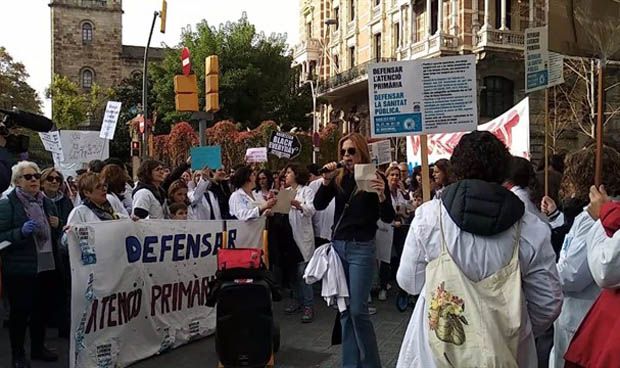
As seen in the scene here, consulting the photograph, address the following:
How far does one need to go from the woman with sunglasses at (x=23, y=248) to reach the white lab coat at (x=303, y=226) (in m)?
3.36

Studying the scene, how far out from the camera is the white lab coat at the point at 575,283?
3355mm

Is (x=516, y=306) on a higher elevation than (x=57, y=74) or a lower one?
lower

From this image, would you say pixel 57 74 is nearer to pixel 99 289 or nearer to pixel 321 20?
pixel 321 20

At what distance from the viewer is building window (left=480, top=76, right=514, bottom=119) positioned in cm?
3597

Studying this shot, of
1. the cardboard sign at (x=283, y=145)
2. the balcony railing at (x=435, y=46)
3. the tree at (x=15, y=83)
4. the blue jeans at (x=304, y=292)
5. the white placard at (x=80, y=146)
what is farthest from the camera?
the tree at (x=15, y=83)

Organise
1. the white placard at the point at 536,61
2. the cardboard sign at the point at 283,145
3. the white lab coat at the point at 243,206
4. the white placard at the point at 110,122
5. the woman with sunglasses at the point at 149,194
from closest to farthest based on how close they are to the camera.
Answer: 1. the woman with sunglasses at the point at 149,194
2. the white placard at the point at 536,61
3. the white lab coat at the point at 243,206
4. the white placard at the point at 110,122
5. the cardboard sign at the point at 283,145

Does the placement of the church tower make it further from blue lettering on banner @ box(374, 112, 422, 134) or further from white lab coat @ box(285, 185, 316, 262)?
blue lettering on banner @ box(374, 112, 422, 134)

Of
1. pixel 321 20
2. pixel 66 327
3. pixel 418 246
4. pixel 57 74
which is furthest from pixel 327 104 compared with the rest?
pixel 418 246

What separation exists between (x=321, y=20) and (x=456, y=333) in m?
52.4

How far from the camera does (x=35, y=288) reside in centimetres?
604

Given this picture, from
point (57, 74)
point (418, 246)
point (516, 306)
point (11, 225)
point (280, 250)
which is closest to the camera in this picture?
point (516, 306)

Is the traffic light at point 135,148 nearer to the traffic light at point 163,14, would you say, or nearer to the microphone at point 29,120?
the traffic light at point 163,14

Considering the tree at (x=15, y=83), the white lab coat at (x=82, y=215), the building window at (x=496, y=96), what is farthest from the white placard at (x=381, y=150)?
the tree at (x=15, y=83)

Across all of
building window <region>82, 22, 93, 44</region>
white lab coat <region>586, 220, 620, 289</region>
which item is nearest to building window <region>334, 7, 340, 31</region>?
building window <region>82, 22, 93, 44</region>
